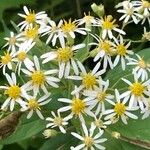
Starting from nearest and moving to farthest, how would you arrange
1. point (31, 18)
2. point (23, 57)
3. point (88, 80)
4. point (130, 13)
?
point (88, 80) < point (23, 57) < point (31, 18) < point (130, 13)

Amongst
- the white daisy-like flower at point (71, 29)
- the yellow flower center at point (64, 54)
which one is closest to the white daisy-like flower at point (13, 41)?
the white daisy-like flower at point (71, 29)

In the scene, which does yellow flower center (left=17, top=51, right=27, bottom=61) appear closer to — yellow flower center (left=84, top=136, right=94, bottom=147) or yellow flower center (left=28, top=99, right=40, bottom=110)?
yellow flower center (left=28, top=99, right=40, bottom=110)

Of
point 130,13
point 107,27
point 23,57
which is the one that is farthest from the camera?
point 130,13

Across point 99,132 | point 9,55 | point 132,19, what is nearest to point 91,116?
point 99,132

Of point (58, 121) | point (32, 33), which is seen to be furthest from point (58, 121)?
point (32, 33)

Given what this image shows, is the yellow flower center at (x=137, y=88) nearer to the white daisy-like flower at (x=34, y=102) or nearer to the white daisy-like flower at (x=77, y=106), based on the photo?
the white daisy-like flower at (x=77, y=106)

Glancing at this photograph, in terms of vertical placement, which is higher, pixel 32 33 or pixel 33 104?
pixel 32 33

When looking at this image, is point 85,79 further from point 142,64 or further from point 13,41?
point 13,41
